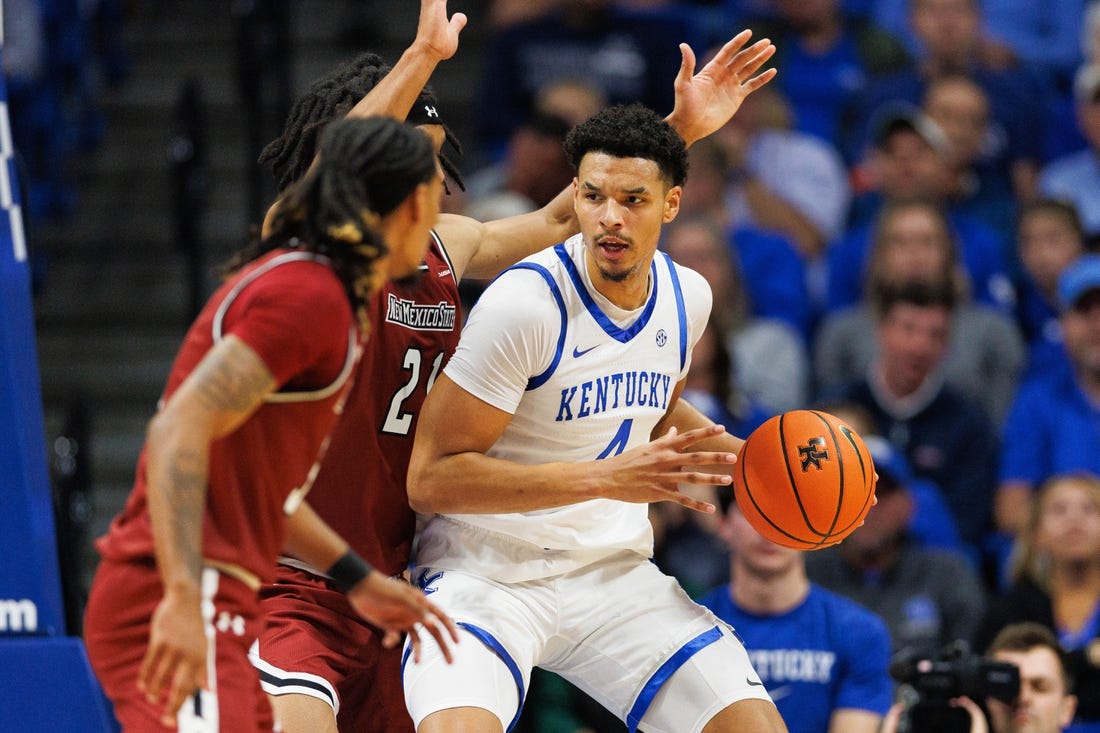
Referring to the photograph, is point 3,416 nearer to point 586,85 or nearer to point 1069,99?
point 586,85

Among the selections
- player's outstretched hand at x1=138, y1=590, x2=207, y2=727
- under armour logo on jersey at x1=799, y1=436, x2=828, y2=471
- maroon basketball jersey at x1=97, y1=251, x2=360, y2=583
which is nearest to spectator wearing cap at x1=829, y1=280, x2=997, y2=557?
under armour logo on jersey at x1=799, y1=436, x2=828, y2=471

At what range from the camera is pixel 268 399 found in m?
3.61

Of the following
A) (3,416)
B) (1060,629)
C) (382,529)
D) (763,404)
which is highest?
(3,416)

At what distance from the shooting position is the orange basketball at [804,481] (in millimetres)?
4734

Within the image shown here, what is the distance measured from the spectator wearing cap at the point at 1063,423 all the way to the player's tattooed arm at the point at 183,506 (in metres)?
5.79

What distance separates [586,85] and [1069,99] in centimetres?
316

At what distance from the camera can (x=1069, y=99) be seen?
10.5 metres

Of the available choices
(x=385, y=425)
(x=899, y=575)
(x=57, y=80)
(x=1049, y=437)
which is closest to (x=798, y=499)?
(x=385, y=425)

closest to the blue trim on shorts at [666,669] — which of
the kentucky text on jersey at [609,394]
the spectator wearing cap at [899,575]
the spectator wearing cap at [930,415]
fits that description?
the kentucky text on jersey at [609,394]

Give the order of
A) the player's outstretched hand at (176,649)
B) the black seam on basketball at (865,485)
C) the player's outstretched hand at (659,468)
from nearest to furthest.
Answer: the player's outstretched hand at (176,649), the player's outstretched hand at (659,468), the black seam on basketball at (865,485)

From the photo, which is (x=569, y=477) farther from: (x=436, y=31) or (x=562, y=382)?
(x=436, y=31)

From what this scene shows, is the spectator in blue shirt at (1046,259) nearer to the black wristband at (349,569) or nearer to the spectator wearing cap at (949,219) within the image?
the spectator wearing cap at (949,219)

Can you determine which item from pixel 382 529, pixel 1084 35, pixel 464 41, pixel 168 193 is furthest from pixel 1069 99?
pixel 382 529

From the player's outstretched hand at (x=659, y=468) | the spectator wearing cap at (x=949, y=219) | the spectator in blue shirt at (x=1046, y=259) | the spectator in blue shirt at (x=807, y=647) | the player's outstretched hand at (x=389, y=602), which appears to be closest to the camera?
the player's outstretched hand at (x=389, y=602)
